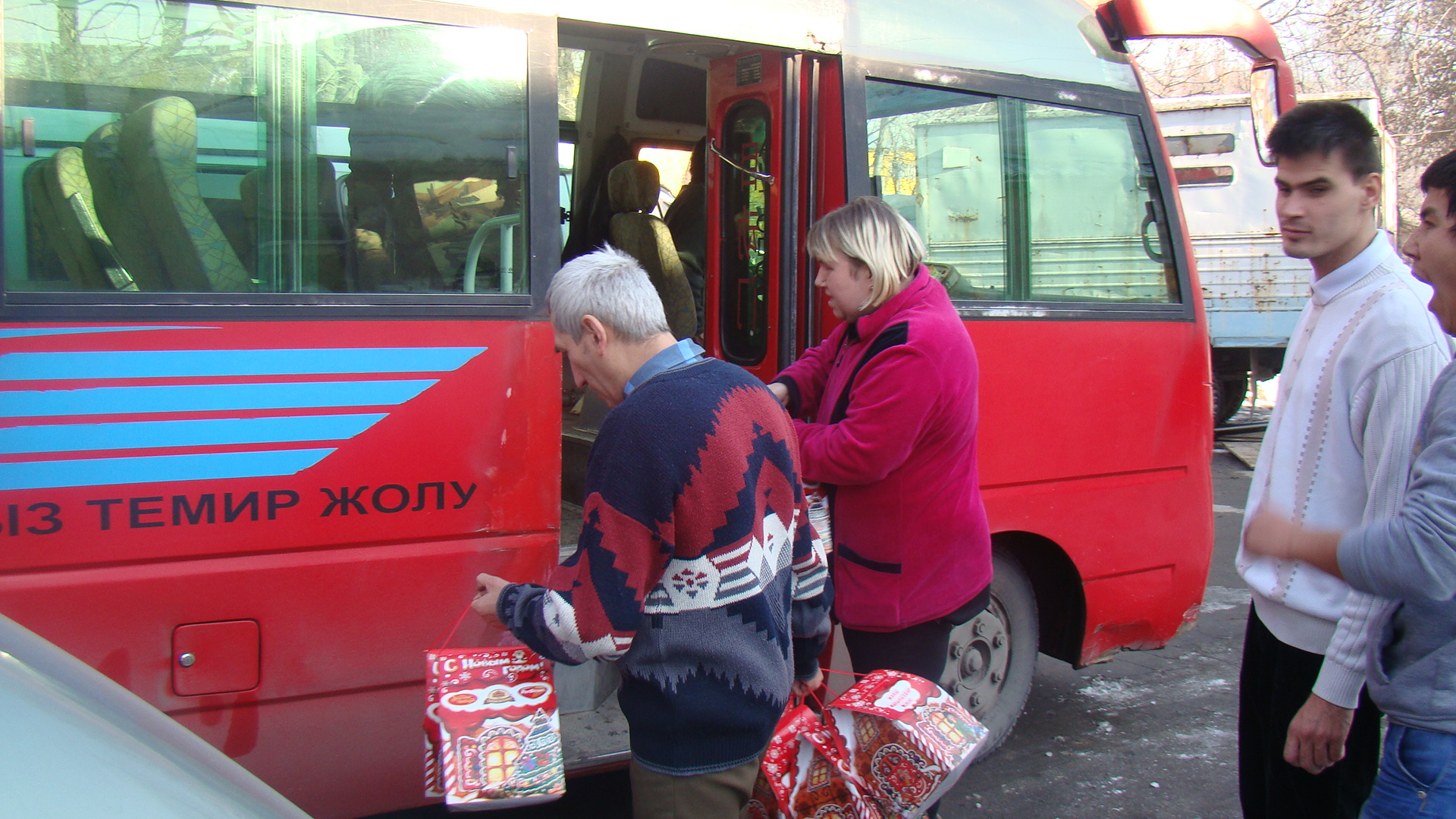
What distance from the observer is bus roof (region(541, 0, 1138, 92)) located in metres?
2.86

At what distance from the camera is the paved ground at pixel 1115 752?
3.57 m

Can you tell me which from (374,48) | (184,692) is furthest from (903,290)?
(184,692)

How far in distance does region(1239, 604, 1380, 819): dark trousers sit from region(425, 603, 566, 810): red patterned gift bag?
1.51 m

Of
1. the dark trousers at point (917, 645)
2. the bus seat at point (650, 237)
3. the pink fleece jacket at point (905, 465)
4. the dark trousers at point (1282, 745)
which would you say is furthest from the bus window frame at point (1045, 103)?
the bus seat at point (650, 237)

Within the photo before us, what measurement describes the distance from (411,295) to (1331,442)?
206cm

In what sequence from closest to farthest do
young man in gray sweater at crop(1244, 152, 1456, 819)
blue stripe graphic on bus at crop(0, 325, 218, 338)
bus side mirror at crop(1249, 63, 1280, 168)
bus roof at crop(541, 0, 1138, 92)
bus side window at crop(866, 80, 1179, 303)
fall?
young man in gray sweater at crop(1244, 152, 1456, 819), blue stripe graphic on bus at crop(0, 325, 218, 338), bus roof at crop(541, 0, 1138, 92), bus side window at crop(866, 80, 1179, 303), bus side mirror at crop(1249, 63, 1280, 168)

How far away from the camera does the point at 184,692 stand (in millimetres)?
2373

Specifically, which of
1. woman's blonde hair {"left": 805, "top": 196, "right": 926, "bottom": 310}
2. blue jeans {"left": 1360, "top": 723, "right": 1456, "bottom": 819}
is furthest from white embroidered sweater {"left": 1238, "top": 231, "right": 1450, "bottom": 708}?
woman's blonde hair {"left": 805, "top": 196, "right": 926, "bottom": 310}

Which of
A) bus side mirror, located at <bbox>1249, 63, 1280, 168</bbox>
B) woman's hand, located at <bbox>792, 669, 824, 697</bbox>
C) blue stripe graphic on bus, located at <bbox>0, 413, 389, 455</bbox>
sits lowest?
woman's hand, located at <bbox>792, 669, 824, 697</bbox>

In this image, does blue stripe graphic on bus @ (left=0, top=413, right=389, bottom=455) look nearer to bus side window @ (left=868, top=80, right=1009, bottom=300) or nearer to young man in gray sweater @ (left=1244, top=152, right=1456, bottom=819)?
bus side window @ (left=868, top=80, right=1009, bottom=300)

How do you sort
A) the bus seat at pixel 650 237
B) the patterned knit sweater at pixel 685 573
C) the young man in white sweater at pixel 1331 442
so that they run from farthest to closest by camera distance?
the bus seat at pixel 650 237, the young man in white sweater at pixel 1331 442, the patterned knit sweater at pixel 685 573

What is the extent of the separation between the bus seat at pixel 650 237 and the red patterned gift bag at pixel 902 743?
107 inches

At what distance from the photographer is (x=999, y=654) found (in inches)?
145

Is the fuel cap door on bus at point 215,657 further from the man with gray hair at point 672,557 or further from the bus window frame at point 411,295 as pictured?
the man with gray hair at point 672,557
